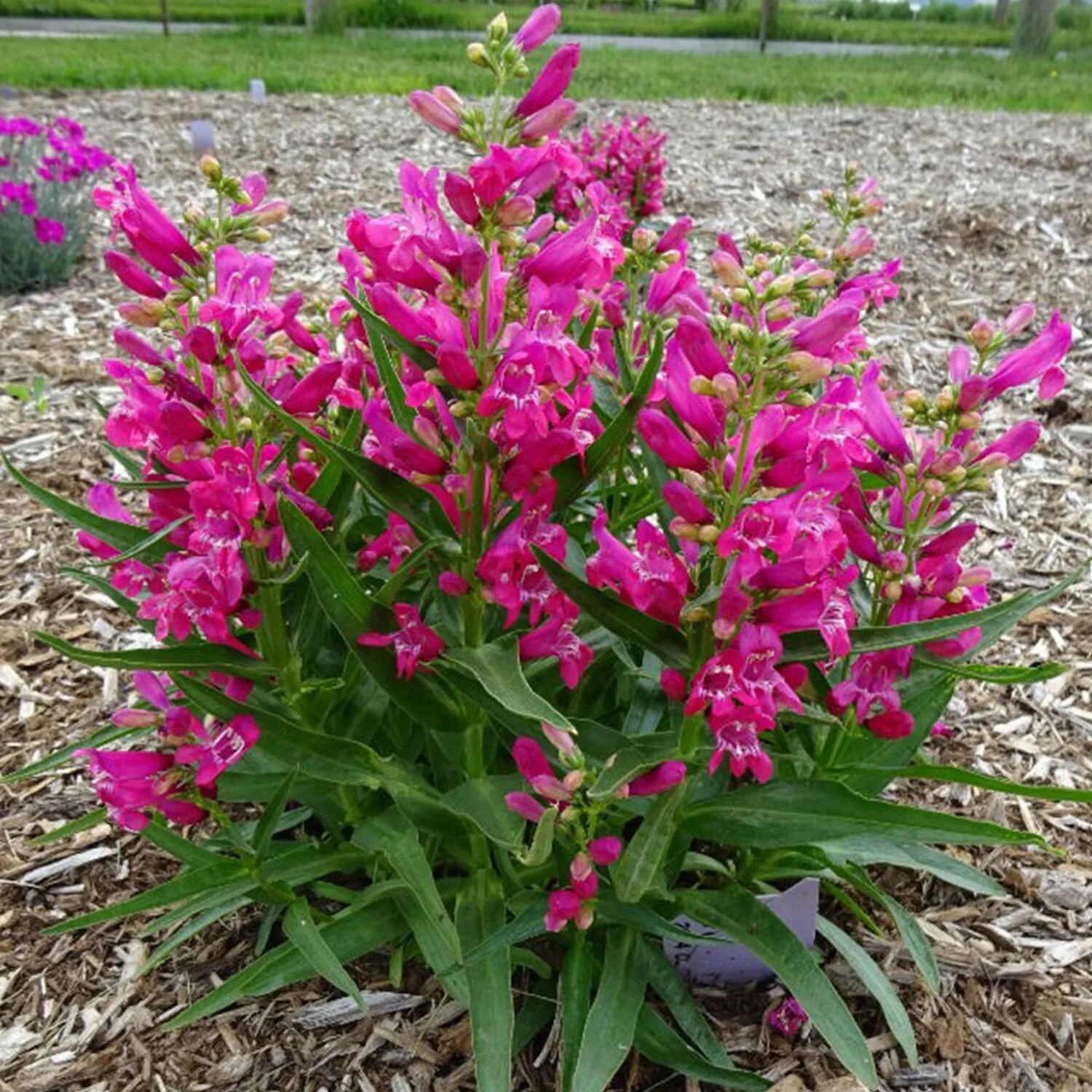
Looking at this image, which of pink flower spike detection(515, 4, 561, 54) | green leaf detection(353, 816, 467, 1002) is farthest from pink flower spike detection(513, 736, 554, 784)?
pink flower spike detection(515, 4, 561, 54)

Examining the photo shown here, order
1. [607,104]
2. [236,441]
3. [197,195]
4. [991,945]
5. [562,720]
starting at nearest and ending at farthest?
[562,720]
[236,441]
[991,945]
[197,195]
[607,104]

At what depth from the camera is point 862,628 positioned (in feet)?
6.48

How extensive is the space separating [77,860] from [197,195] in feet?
22.2

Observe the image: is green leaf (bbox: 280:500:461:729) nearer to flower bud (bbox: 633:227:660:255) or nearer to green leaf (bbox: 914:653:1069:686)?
green leaf (bbox: 914:653:1069:686)

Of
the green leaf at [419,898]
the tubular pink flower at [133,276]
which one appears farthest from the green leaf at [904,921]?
the tubular pink flower at [133,276]

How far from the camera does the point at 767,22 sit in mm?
26016

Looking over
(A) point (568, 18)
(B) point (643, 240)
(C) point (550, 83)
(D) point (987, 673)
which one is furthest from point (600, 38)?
(D) point (987, 673)

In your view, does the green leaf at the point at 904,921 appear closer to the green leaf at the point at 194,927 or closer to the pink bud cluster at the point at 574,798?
the pink bud cluster at the point at 574,798

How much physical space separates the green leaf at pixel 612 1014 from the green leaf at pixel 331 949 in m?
0.46

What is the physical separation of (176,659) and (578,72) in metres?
14.2

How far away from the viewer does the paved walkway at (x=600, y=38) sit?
75.8 feet

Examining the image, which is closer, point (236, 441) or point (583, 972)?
point (236, 441)

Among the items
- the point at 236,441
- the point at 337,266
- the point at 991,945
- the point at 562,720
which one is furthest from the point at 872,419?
the point at 337,266

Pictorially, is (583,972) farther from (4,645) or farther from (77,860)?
(4,645)
